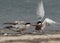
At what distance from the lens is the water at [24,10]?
35.6 ft

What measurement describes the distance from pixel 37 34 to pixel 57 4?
22.1 ft

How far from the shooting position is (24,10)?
1257 cm

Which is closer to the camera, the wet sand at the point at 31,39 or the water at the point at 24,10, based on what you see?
the wet sand at the point at 31,39

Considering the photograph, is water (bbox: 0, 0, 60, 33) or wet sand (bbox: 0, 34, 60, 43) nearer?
wet sand (bbox: 0, 34, 60, 43)

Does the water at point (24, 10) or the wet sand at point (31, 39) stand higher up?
the water at point (24, 10)

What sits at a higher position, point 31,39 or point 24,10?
point 24,10

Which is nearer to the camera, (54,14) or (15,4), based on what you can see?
(54,14)

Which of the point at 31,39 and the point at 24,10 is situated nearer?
the point at 31,39

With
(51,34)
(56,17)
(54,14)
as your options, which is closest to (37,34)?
(51,34)

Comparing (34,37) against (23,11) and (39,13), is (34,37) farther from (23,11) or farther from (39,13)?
(23,11)

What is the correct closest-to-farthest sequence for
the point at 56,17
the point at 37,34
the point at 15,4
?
the point at 37,34 → the point at 56,17 → the point at 15,4

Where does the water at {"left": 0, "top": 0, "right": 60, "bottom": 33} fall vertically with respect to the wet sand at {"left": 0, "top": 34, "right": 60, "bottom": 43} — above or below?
above

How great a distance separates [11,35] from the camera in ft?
24.4

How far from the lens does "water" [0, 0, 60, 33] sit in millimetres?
10852
